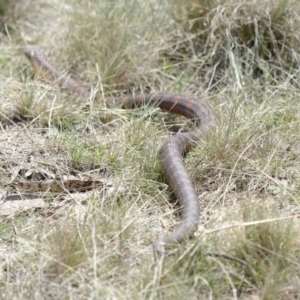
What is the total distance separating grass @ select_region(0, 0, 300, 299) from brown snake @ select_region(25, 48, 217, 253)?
97 millimetres

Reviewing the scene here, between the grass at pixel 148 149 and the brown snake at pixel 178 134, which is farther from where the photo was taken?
the brown snake at pixel 178 134

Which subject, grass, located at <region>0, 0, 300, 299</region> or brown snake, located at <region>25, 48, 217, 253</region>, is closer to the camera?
grass, located at <region>0, 0, 300, 299</region>

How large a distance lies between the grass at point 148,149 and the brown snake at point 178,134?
0.10 m

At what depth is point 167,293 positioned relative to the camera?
385 centimetres

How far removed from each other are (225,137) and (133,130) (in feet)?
2.99

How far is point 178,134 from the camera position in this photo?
19.1ft

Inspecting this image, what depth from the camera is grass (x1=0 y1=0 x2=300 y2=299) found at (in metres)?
4.06

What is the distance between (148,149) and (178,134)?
1.32 feet

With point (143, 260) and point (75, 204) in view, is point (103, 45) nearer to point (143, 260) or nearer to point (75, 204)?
point (75, 204)

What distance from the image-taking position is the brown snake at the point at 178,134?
4.54 metres

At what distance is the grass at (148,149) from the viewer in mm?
4062

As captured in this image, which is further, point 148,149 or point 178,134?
point 178,134

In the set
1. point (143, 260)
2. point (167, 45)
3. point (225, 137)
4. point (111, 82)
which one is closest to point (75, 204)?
point (143, 260)

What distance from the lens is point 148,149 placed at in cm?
552
